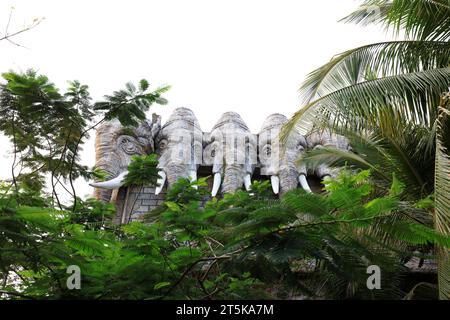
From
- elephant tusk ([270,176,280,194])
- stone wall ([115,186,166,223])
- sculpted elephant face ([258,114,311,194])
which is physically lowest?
stone wall ([115,186,166,223])

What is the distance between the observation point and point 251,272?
3.51 m

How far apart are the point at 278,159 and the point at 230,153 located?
1093 mm

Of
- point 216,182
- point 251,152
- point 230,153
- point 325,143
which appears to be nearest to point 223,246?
point 216,182

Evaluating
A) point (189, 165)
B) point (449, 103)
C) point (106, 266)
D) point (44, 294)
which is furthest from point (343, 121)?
point (189, 165)

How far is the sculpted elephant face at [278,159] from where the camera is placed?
11.0m

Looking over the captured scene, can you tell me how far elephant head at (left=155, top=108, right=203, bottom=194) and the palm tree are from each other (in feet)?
12.2

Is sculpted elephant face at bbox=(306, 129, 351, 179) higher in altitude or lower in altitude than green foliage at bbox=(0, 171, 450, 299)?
higher

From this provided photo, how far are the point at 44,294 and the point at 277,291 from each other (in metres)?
2.74

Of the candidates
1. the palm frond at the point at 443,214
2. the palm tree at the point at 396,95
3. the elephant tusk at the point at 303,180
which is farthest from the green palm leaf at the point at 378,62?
the elephant tusk at the point at 303,180

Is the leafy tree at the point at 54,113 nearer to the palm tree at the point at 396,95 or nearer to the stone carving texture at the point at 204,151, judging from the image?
the palm tree at the point at 396,95

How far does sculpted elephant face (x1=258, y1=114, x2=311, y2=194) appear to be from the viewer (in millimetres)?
11024

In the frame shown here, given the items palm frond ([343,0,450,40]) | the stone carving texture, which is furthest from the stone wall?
palm frond ([343,0,450,40])

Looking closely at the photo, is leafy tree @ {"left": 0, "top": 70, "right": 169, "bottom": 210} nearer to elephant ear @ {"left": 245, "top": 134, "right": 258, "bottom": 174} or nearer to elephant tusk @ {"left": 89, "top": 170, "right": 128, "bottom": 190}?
elephant tusk @ {"left": 89, "top": 170, "right": 128, "bottom": 190}

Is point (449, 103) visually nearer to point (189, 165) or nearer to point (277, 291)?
point (277, 291)
